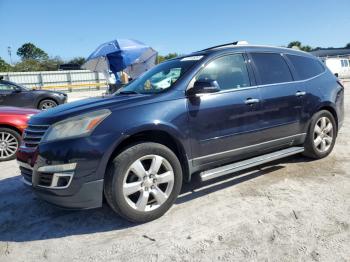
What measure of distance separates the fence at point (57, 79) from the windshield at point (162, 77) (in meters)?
25.1

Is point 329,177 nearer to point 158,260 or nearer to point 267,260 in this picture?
point 267,260

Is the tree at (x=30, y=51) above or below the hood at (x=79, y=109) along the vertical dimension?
above

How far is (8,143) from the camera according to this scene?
618 cm

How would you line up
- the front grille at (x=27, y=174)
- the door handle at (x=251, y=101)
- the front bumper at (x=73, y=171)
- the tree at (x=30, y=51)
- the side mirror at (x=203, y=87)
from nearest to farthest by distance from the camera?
the front bumper at (x=73, y=171) < the front grille at (x=27, y=174) < the side mirror at (x=203, y=87) < the door handle at (x=251, y=101) < the tree at (x=30, y=51)

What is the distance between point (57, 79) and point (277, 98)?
29805 mm

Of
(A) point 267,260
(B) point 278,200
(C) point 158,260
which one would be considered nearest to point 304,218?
(B) point 278,200

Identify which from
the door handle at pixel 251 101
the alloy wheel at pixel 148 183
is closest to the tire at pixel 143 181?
the alloy wheel at pixel 148 183

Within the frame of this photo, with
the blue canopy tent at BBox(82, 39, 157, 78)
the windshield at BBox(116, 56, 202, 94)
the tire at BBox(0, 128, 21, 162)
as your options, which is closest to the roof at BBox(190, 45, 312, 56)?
the windshield at BBox(116, 56, 202, 94)

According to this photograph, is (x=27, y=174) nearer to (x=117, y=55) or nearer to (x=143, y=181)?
(x=143, y=181)

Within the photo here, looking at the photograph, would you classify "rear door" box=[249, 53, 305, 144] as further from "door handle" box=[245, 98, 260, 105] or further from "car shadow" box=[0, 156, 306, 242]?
"car shadow" box=[0, 156, 306, 242]

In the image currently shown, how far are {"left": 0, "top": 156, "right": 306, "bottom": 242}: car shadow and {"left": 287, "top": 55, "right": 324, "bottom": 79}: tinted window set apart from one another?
1.53 metres

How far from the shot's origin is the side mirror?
359 centimetres

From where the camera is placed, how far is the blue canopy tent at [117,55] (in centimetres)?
1265

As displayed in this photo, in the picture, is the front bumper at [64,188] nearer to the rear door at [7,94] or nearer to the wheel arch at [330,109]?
the wheel arch at [330,109]
